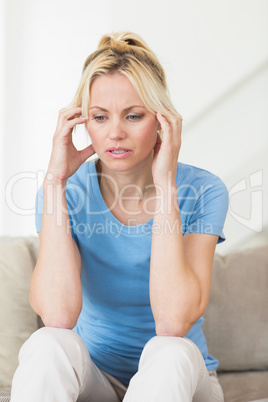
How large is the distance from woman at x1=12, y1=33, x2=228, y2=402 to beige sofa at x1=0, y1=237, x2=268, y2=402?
307mm

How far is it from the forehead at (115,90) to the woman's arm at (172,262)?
10cm

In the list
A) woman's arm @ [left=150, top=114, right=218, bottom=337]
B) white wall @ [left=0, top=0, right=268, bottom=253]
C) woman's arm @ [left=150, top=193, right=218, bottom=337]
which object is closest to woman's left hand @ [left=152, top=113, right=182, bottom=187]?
woman's arm @ [left=150, top=114, right=218, bottom=337]

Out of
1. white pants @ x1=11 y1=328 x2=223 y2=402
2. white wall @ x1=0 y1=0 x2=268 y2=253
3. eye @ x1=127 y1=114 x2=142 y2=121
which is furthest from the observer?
white wall @ x1=0 y1=0 x2=268 y2=253

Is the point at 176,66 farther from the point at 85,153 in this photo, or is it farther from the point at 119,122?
the point at 119,122

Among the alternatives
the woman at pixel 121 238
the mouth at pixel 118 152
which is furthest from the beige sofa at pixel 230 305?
the mouth at pixel 118 152

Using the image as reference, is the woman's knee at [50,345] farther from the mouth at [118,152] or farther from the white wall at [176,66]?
the white wall at [176,66]

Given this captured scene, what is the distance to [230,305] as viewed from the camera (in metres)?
1.89

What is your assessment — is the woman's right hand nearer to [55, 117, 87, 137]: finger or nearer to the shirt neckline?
[55, 117, 87, 137]: finger

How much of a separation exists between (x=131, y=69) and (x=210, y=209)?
44cm

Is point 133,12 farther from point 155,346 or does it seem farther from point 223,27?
point 155,346

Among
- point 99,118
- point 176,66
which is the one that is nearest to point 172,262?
point 99,118

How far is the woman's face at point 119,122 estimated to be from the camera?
4.48ft

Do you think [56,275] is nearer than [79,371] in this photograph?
No

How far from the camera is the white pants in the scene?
1091 millimetres
